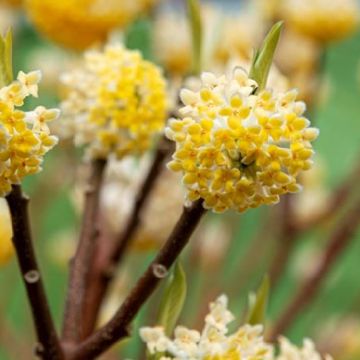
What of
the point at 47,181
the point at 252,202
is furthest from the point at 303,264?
the point at 252,202

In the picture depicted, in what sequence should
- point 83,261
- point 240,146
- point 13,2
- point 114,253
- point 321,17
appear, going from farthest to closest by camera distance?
point 13,2 < point 321,17 < point 114,253 < point 83,261 < point 240,146

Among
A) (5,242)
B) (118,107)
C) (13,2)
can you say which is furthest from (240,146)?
(13,2)

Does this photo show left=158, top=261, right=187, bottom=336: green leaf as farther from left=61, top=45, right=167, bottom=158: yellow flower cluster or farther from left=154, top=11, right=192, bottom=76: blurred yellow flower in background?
left=154, top=11, right=192, bottom=76: blurred yellow flower in background

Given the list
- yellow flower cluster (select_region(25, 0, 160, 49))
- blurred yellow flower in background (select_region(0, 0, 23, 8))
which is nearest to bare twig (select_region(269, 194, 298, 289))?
yellow flower cluster (select_region(25, 0, 160, 49))

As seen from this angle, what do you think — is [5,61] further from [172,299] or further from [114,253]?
[114,253]

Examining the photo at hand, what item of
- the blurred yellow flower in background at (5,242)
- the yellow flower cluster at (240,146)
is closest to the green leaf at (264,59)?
the yellow flower cluster at (240,146)

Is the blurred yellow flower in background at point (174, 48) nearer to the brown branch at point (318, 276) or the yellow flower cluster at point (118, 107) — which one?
the brown branch at point (318, 276)

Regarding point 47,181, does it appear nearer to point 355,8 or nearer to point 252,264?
point 252,264
